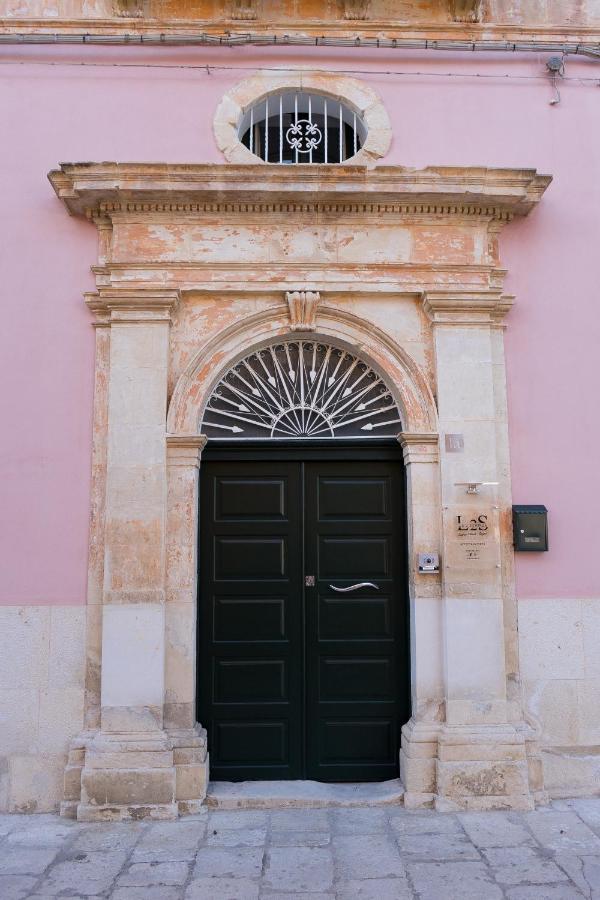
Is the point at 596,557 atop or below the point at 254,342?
below

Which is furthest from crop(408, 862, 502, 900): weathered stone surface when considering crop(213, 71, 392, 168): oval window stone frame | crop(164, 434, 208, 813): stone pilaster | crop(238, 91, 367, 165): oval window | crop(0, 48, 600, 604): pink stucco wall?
crop(238, 91, 367, 165): oval window

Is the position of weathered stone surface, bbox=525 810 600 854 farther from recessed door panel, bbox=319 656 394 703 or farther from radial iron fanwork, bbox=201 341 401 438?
radial iron fanwork, bbox=201 341 401 438

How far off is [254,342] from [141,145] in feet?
5.46

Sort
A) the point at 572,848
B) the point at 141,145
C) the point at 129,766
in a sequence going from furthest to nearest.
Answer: the point at 141,145
the point at 129,766
the point at 572,848

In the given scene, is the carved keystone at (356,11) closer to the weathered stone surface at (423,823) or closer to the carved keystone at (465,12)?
the carved keystone at (465,12)

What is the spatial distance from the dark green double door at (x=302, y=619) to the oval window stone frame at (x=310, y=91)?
7.28ft

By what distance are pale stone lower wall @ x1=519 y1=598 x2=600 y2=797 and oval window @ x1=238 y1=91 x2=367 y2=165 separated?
3.57 m

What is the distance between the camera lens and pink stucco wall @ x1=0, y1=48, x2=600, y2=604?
521cm

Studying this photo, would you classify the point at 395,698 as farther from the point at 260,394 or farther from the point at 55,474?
the point at 55,474

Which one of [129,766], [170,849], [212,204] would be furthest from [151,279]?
[170,849]

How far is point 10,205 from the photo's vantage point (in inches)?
215

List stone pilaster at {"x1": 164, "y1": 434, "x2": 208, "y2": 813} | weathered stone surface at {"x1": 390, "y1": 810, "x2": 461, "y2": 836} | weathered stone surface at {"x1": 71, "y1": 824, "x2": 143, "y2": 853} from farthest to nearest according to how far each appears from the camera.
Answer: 1. stone pilaster at {"x1": 164, "y1": 434, "x2": 208, "y2": 813}
2. weathered stone surface at {"x1": 390, "y1": 810, "x2": 461, "y2": 836}
3. weathered stone surface at {"x1": 71, "y1": 824, "x2": 143, "y2": 853}

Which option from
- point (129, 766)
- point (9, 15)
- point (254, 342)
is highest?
point (9, 15)

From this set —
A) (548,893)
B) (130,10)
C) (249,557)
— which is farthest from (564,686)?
(130,10)
